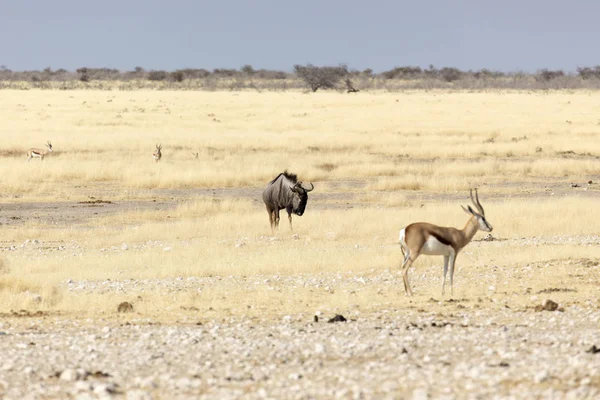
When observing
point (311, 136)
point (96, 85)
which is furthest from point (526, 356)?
point (96, 85)

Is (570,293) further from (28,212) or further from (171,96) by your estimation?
(171,96)

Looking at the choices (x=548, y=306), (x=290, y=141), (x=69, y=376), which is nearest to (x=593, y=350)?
(x=548, y=306)

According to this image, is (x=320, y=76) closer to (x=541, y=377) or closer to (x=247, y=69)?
(x=247, y=69)

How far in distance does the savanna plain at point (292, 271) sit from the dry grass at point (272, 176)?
9 cm

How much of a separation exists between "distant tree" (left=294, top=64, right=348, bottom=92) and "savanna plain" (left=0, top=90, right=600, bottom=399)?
195 feet

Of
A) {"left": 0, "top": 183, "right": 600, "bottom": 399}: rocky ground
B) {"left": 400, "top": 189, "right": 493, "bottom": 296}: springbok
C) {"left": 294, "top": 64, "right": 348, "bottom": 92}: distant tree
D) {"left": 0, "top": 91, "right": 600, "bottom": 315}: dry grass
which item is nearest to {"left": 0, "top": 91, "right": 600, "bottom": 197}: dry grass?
{"left": 0, "top": 91, "right": 600, "bottom": 315}: dry grass

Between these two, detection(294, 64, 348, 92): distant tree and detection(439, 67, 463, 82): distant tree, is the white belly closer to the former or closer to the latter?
detection(294, 64, 348, 92): distant tree

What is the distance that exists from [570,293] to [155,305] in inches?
217

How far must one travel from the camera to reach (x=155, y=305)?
12.0m

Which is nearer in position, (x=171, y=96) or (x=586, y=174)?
(x=586, y=174)

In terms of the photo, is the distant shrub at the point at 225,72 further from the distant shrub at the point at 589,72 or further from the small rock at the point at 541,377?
the small rock at the point at 541,377

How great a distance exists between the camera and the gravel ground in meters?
6.73

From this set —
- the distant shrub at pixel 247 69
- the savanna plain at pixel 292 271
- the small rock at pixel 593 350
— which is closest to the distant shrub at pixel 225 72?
the distant shrub at pixel 247 69

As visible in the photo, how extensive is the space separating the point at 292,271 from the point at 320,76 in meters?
92.1
